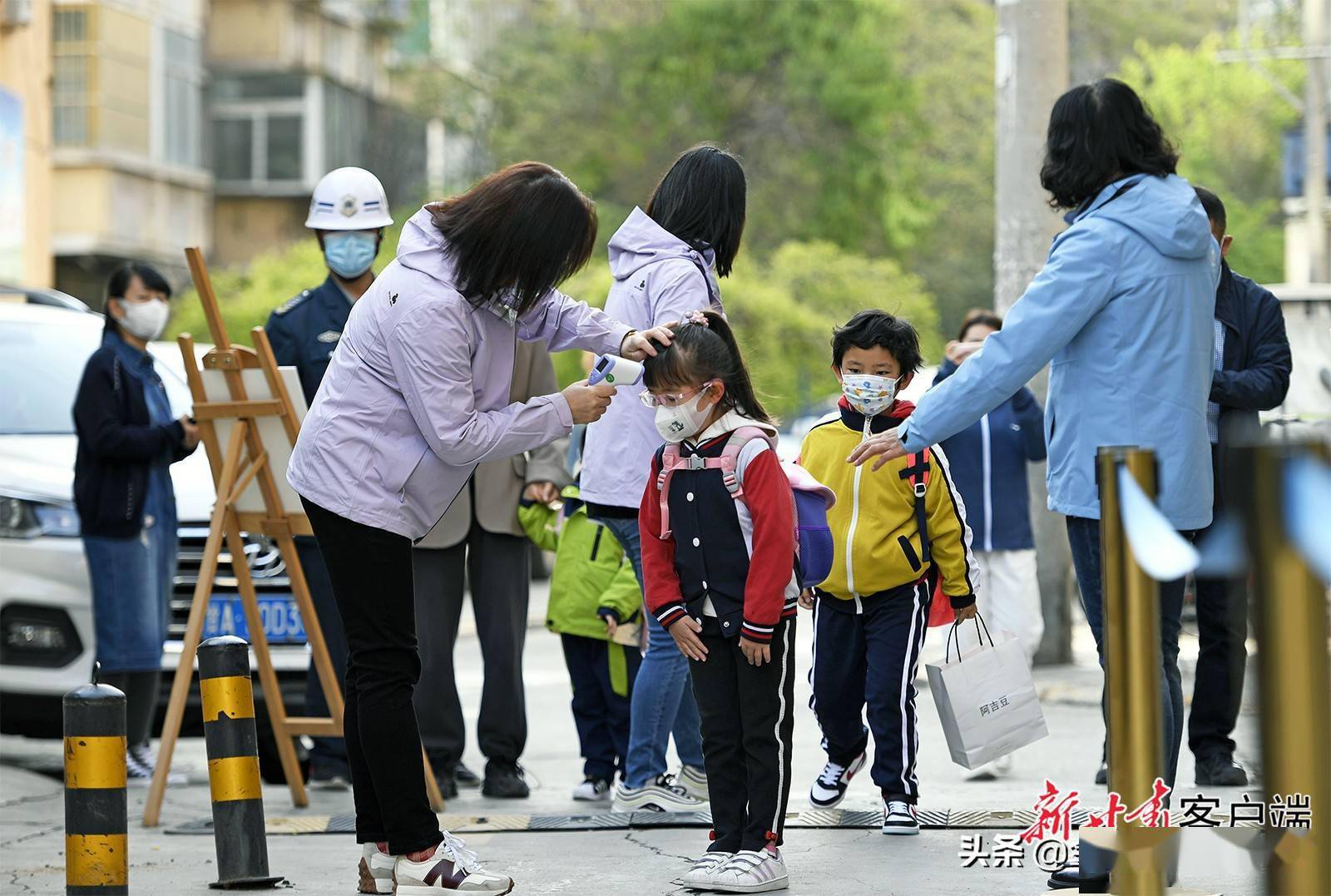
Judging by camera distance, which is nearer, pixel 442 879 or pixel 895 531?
pixel 442 879

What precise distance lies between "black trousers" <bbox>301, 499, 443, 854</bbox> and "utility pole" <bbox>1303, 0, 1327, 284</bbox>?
2804 centimetres

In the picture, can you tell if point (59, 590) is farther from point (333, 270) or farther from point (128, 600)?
point (333, 270)

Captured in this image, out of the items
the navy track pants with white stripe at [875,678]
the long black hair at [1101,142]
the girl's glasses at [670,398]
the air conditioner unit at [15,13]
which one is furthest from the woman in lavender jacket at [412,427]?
the air conditioner unit at [15,13]

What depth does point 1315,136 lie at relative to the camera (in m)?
31.0

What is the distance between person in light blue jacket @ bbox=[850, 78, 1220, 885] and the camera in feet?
16.2

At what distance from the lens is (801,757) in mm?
8289

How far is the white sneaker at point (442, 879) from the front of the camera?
495 centimetres

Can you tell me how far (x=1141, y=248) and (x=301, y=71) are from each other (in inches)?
1127

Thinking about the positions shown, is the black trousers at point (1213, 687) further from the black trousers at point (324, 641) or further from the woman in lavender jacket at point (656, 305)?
the black trousers at point (324, 641)

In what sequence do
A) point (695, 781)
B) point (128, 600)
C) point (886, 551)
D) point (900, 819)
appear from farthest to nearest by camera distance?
point (128, 600) → point (695, 781) → point (886, 551) → point (900, 819)

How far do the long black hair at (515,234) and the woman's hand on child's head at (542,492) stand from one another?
1940mm

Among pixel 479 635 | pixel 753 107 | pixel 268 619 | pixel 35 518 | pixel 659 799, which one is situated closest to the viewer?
pixel 659 799

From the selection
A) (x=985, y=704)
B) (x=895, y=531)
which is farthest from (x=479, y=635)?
(x=985, y=704)

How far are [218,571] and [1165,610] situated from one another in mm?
4474
